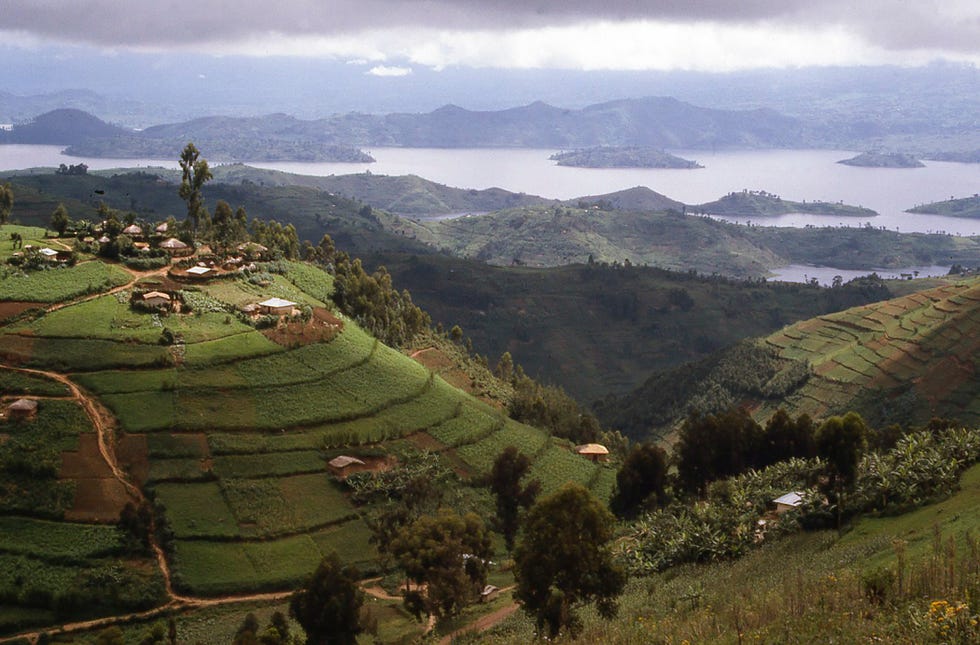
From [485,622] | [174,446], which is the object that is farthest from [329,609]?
[174,446]

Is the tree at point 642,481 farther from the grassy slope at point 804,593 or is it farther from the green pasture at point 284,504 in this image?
the green pasture at point 284,504

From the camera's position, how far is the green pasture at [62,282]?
1860 inches

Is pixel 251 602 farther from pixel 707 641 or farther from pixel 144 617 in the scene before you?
pixel 707 641

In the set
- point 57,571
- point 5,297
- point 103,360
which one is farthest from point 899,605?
point 5,297

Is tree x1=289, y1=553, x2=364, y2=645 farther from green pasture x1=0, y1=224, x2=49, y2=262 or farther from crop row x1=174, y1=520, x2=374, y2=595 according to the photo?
green pasture x1=0, y1=224, x2=49, y2=262

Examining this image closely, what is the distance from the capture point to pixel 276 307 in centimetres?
5253

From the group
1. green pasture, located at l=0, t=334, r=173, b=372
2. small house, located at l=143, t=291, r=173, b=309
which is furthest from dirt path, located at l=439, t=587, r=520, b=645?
small house, located at l=143, t=291, r=173, b=309

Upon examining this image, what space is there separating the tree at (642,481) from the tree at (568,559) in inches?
728

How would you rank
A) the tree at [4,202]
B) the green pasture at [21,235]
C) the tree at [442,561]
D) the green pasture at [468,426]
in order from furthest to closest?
the tree at [4,202] < the green pasture at [21,235] < the green pasture at [468,426] < the tree at [442,561]

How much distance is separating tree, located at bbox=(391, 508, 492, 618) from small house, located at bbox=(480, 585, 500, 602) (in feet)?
4.74

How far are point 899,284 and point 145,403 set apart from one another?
14640 cm

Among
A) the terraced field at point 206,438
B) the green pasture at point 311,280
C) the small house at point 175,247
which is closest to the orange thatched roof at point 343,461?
the terraced field at point 206,438

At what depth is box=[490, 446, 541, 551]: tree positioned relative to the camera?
4269 centimetres

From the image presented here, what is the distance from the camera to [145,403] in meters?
41.6
